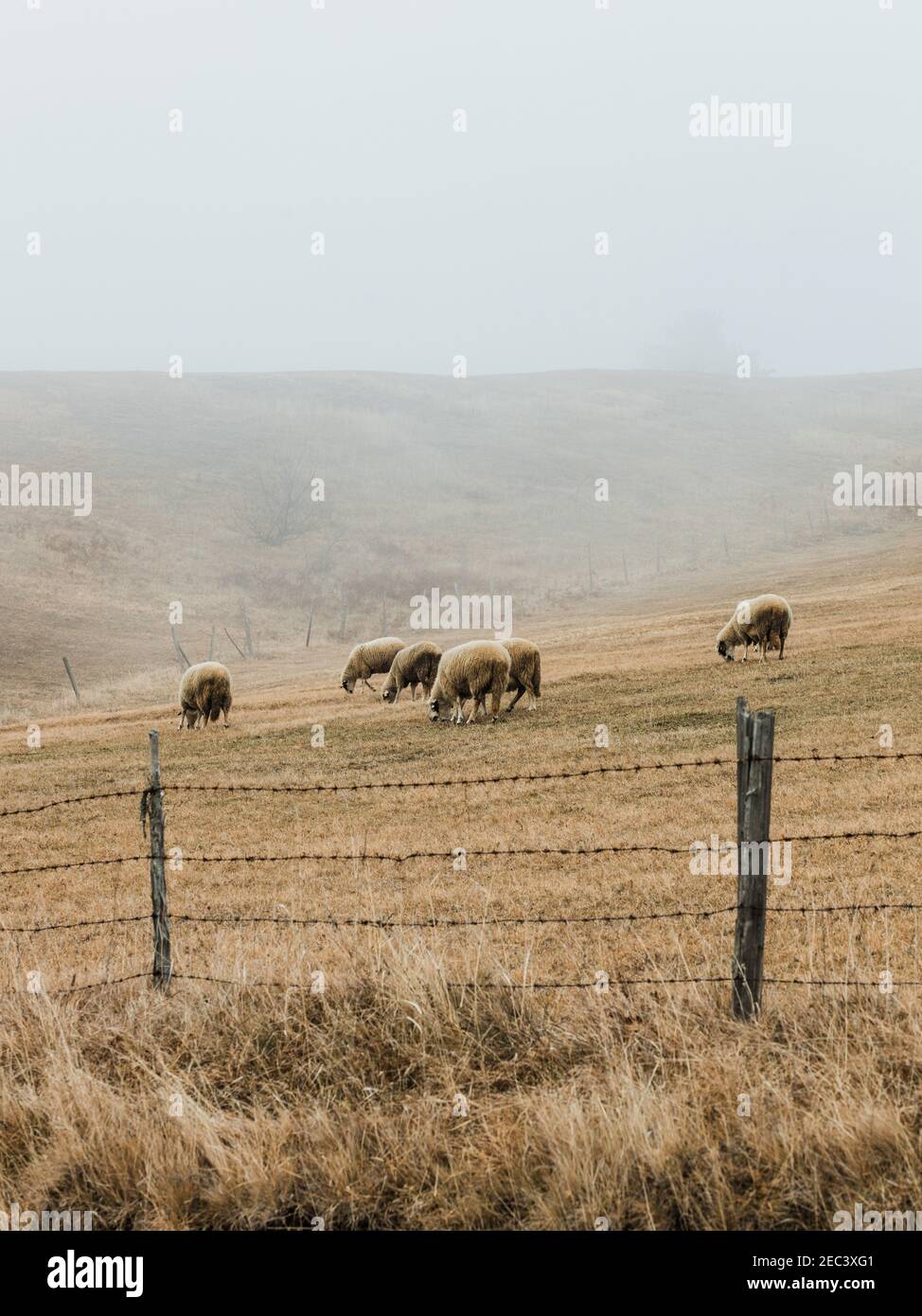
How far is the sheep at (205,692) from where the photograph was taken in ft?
87.7

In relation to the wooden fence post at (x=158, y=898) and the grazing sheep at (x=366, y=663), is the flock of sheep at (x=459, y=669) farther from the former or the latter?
the wooden fence post at (x=158, y=898)

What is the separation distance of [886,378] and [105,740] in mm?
129143

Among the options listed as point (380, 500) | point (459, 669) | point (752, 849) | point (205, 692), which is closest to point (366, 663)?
point (205, 692)

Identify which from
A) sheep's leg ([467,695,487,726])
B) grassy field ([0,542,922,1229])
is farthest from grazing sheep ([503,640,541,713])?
grassy field ([0,542,922,1229])

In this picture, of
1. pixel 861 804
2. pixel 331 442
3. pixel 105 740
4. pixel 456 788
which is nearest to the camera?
pixel 861 804

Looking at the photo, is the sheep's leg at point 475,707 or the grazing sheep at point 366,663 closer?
the sheep's leg at point 475,707

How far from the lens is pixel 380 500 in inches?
3494

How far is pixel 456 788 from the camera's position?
17812 millimetres

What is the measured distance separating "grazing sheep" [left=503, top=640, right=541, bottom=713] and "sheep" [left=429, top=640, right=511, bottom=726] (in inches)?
18.4

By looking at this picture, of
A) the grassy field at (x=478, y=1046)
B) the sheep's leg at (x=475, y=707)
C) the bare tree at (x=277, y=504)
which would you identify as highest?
the bare tree at (x=277, y=504)

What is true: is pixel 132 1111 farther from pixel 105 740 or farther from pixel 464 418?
pixel 464 418

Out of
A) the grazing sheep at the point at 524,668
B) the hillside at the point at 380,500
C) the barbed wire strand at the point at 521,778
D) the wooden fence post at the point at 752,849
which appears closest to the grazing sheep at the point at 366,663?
the grazing sheep at the point at 524,668

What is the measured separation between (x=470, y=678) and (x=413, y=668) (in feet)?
17.3
